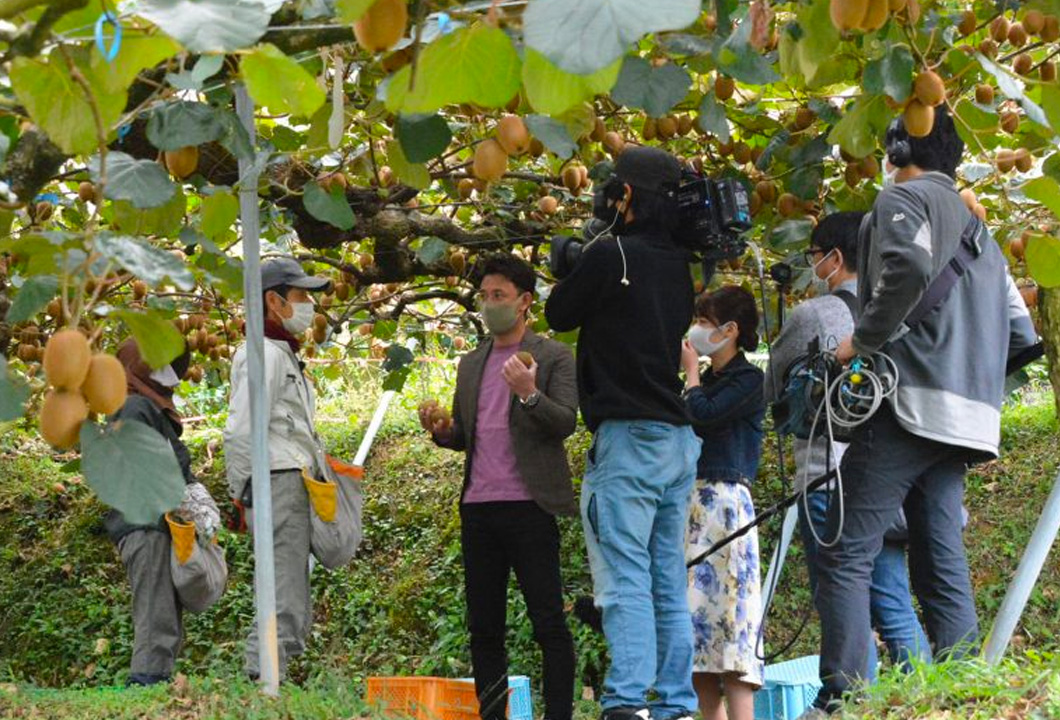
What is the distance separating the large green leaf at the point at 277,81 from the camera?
1.85 meters

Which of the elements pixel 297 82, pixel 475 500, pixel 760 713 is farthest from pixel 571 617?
pixel 297 82

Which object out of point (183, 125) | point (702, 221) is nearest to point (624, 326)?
point (702, 221)

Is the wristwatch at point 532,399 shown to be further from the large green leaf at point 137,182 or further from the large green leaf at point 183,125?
the large green leaf at point 137,182

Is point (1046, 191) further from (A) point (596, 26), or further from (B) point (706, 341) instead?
(B) point (706, 341)

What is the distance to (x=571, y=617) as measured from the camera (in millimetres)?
7000

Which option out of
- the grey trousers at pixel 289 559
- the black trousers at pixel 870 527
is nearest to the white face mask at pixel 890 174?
the black trousers at pixel 870 527

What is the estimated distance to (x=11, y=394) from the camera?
2.02 metres

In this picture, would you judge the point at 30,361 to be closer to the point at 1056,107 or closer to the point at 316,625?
the point at 316,625

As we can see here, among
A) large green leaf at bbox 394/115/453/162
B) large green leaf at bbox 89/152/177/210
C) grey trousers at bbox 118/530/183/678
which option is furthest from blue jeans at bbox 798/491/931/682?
large green leaf at bbox 89/152/177/210

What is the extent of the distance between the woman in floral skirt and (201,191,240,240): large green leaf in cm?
167

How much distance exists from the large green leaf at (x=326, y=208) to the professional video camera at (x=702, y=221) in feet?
2.98

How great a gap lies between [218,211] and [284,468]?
1.63 meters

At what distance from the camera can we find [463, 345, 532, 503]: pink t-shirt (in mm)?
4445

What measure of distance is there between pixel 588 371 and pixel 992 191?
182 centimetres
